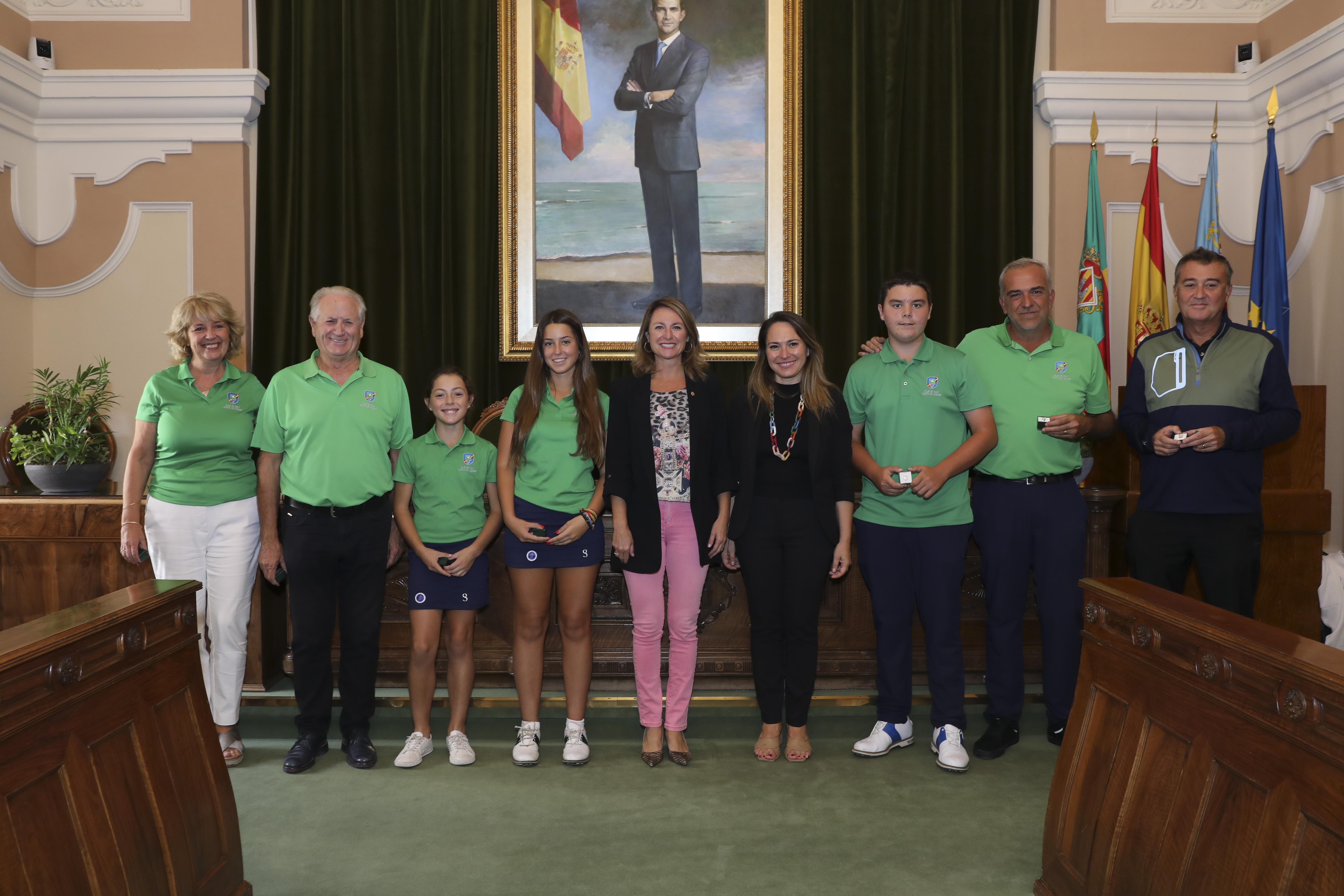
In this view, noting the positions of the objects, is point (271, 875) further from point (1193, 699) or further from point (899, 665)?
point (1193, 699)

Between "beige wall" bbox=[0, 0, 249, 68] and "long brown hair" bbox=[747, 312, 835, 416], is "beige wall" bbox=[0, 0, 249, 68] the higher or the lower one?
the higher one

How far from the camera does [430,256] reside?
14.7ft

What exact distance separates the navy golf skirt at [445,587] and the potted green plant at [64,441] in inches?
62.2

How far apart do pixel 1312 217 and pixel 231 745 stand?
4785 millimetres

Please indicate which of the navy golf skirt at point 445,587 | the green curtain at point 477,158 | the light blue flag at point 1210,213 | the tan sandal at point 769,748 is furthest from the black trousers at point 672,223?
the light blue flag at point 1210,213

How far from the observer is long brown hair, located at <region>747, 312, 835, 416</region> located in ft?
9.48

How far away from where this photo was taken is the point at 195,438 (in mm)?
2906

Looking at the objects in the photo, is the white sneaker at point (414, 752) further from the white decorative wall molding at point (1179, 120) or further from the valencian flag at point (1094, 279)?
the white decorative wall molding at point (1179, 120)

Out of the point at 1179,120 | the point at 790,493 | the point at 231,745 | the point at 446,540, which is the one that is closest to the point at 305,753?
the point at 231,745

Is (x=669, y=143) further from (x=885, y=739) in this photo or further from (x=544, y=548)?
(x=885, y=739)

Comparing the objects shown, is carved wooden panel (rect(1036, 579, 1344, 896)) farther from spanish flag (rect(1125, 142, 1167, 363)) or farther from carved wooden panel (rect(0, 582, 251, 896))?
spanish flag (rect(1125, 142, 1167, 363))

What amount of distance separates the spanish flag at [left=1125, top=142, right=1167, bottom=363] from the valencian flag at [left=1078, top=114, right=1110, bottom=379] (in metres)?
0.12

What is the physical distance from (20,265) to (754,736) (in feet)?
13.3

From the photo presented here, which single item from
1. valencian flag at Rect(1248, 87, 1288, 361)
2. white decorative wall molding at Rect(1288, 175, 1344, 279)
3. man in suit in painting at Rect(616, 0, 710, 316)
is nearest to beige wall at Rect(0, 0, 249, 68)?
man in suit in painting at Rect(616, 0, 710, 316)
